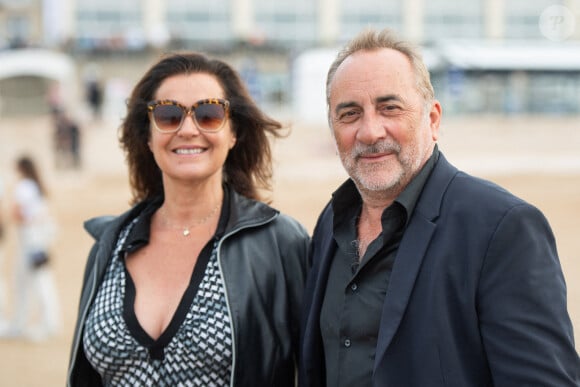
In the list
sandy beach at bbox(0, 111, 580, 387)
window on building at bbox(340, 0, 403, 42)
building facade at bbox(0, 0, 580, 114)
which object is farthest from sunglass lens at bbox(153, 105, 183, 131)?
window on building at bbox(340, 0, 403, 42)

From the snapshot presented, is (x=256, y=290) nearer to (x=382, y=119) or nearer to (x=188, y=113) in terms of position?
(x=188, y=113)

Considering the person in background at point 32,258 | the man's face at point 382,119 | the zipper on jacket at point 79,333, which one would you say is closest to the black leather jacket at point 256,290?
the zipper on jacket at point 79,333

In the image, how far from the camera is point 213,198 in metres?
3.00

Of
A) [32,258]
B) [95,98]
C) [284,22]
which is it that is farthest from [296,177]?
[284,22]

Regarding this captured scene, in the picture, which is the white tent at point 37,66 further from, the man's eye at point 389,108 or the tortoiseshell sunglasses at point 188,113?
the man's eye at point 389,108

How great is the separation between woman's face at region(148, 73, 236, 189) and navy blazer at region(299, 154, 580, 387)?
3.34ft

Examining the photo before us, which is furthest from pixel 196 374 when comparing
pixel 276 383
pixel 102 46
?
pixel 102 46

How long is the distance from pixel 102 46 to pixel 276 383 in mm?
38309

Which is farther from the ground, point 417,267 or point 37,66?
point 417,267

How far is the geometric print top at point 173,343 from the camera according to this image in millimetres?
2561

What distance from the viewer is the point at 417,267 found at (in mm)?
2016

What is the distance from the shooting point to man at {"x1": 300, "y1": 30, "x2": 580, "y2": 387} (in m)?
1.83

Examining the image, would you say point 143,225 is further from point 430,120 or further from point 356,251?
point 430,120

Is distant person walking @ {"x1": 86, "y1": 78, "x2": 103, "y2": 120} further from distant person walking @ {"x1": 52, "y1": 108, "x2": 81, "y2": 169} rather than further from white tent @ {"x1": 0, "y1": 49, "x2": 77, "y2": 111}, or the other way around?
white tent @ {"x1": 0, "y1": 49, "x2": 77, "y2": 111}
